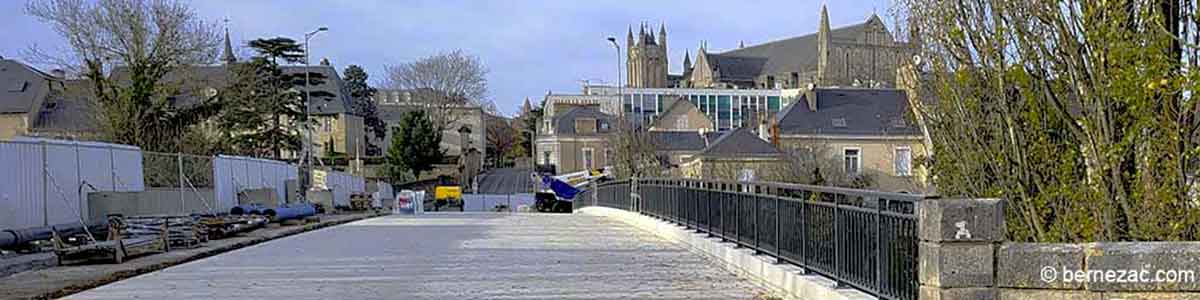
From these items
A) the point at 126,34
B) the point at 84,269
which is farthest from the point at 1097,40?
the point at 126,34

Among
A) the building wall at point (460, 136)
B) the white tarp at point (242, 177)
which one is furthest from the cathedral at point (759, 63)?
the white tarp at point (242, 177)

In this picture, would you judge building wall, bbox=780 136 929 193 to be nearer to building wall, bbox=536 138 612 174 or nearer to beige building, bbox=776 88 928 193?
beige building, bbox=776 88 928 193

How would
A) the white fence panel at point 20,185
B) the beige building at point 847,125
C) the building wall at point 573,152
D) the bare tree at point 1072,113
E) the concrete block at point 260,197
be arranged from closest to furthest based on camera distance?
the bare tree at point 1072,113, the white fence panel at point 20,185, the concrete block at point 260,197, the beige building at point 847,125, the building wall at point 573,152

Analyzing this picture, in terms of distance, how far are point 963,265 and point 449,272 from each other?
7.59 meters

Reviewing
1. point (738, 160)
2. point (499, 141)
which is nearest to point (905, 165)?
point (738, 160)

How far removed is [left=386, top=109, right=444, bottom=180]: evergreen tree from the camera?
81625 mm

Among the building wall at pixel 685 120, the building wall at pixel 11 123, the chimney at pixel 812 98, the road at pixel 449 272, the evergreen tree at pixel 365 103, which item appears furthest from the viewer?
the evergreen tree at pixel 365 103

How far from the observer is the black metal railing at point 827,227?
7.66 m

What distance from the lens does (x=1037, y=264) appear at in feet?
22.2

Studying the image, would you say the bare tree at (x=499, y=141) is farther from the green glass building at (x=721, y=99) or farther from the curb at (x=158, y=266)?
the curb at (x=158, y=266)

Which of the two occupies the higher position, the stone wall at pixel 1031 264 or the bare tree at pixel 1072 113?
the bare tree at pixel 1072 113

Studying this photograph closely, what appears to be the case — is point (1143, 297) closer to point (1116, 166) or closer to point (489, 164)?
point (1116, 166)

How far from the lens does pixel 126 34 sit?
1524 inches

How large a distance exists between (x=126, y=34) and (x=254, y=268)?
92.7 ft
